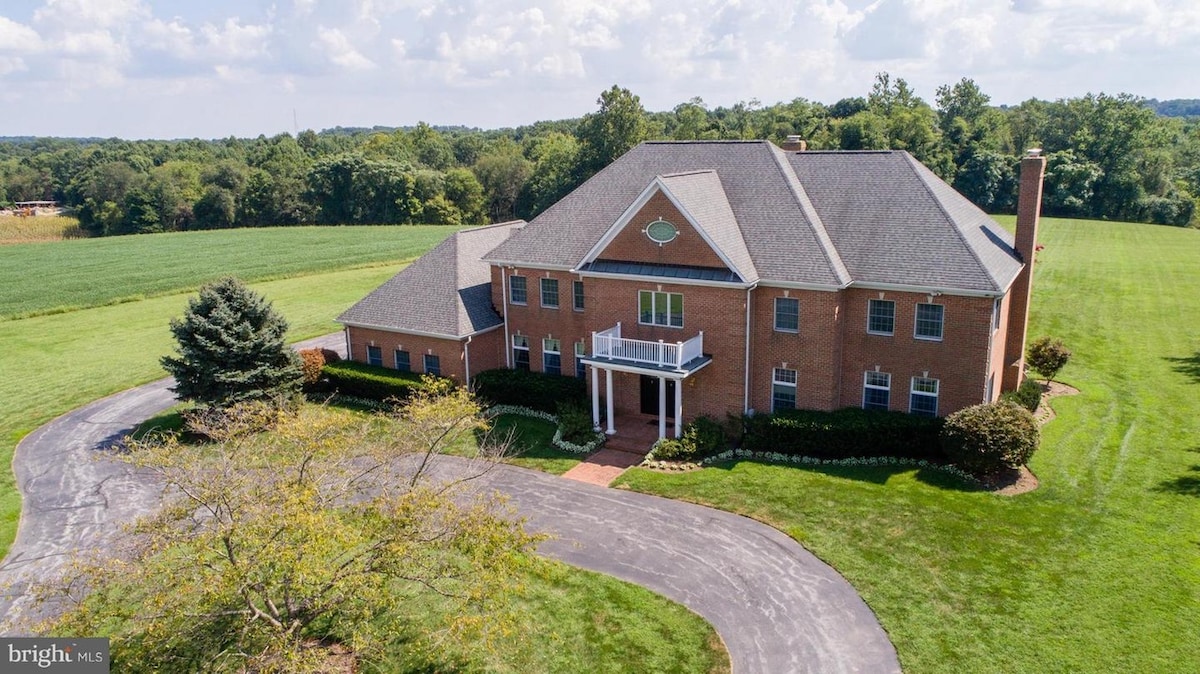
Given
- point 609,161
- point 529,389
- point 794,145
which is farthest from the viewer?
point 609,161

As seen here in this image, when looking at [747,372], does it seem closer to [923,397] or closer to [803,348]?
[803,348]

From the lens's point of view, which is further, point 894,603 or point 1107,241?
point 1107,241

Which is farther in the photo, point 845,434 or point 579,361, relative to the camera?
point 579,361

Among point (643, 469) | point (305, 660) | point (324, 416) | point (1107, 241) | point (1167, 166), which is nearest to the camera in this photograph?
point (305, 660)

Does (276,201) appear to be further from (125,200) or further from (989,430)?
(989,430)

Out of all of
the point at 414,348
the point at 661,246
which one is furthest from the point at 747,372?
the point at 414,348

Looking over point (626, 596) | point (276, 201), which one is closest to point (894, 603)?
point (626, 596)
